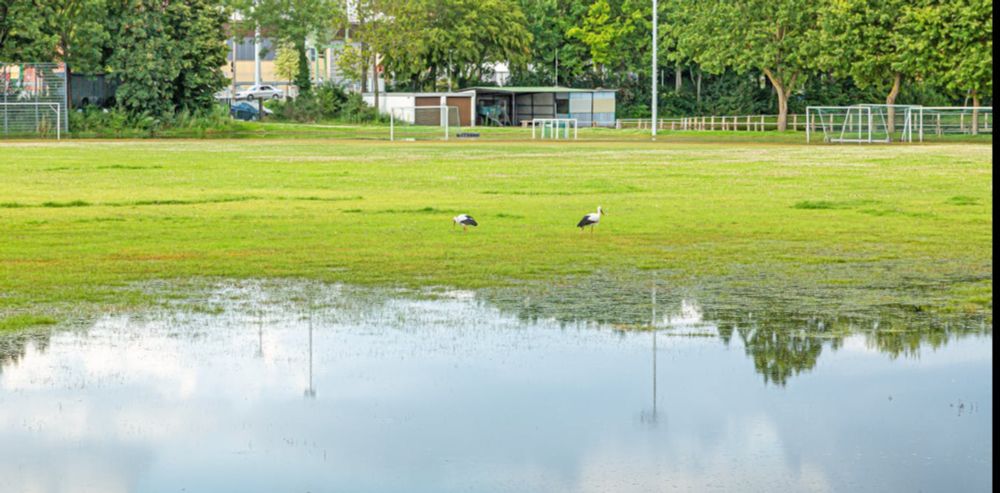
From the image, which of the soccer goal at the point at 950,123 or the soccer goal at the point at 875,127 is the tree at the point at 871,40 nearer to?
the soccer goal at the point at 950,123

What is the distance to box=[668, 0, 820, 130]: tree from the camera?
82188mm

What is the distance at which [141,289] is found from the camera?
14.1m

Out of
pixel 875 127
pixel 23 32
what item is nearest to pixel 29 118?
pixel 23 32

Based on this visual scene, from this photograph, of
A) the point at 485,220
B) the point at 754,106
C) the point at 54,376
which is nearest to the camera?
the point at 54,376

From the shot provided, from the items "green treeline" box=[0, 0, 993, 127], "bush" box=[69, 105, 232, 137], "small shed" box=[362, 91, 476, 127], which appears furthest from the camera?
"small shed" box=[362, 91, 476, 127]

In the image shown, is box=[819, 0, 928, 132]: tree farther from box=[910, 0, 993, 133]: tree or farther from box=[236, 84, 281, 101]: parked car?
box=[236, 84, 281, 101]: parked car

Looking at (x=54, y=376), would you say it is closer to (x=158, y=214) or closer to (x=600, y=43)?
(x=158, y=214)

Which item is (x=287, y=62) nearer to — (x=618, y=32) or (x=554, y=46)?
(x=554, y=46)

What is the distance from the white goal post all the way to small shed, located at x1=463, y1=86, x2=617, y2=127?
3744 centimetres

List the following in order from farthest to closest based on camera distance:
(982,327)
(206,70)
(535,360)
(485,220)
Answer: (206,70)
(485,220)
(982,327)
(535,360)

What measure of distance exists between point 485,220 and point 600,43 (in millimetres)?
86827

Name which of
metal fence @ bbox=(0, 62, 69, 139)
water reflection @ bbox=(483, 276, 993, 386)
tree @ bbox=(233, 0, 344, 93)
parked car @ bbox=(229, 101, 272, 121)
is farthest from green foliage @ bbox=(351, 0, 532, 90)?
water reflection @ bbox=(483, 276, 993, 386)

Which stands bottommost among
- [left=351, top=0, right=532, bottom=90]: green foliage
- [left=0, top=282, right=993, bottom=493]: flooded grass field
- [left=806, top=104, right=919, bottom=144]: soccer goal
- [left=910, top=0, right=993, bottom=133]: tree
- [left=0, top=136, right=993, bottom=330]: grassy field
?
[left=0, top=282, right=993, bottom=493]: flooded grass field

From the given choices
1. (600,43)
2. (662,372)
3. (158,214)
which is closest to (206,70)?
(600,43)
